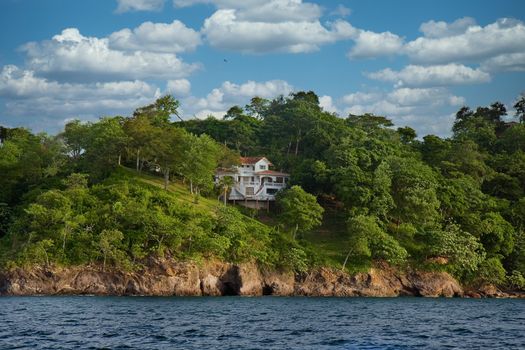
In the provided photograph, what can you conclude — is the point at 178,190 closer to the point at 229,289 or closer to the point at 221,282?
the point at 221,282

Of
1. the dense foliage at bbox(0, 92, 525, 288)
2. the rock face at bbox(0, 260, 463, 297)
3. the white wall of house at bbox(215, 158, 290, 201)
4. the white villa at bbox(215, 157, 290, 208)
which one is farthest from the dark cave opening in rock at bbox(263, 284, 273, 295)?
the white wall of house at bbox(215, 158, 290, 201)

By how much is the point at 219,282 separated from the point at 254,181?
35.1 meters

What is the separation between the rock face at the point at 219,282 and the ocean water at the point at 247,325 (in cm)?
877

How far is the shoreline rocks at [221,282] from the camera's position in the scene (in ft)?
269

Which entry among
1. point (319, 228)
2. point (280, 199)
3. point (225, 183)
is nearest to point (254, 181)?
point (225, 183)

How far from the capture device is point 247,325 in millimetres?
51375

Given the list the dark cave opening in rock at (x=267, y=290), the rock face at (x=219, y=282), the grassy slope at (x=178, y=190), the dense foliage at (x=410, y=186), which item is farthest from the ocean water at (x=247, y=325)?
the grassy slope at (x=178, y=190)

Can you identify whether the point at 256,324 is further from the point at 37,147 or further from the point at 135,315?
the point at 37,147

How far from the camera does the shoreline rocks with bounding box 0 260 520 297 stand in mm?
81938

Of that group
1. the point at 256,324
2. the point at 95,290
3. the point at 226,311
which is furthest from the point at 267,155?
the point at 256,324

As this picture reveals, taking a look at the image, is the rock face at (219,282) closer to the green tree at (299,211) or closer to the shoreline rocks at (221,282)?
the shoreline rocks at (221,282)

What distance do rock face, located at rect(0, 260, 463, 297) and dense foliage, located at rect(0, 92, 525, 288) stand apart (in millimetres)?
1764

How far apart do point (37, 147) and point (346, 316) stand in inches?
3064

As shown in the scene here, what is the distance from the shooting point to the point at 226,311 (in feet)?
→ 204
